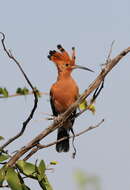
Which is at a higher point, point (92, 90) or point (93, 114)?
point (92, 90)

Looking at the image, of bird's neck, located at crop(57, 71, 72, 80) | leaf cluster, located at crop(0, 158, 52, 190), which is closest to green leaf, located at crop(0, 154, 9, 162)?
leaf cluster, located at crop(0, 158, 52, 190)

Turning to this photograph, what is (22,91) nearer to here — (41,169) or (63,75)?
(41,169)

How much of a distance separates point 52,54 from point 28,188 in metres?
3.52

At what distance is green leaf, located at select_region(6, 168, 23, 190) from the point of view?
1.58 meters

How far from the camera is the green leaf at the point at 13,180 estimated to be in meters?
1.58

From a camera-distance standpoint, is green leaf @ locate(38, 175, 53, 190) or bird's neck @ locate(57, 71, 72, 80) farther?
bird's neck @ locate(57, 71, 72, 80)

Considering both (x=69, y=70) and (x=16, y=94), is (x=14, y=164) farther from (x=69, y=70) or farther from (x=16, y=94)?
(x=69, y=70)

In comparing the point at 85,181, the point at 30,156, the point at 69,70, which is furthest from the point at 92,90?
the point at 69,70

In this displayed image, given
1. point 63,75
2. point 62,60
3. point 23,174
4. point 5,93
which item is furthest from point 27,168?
point 63,75

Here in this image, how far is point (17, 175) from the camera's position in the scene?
5.45 feet

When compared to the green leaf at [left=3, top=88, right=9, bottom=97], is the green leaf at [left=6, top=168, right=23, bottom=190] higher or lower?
lower

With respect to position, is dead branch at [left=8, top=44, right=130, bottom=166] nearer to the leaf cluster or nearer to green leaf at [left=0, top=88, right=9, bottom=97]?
the leaf cluster

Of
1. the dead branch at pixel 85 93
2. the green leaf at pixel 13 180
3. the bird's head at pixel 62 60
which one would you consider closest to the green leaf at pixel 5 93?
the dead branch at pixel 85 93

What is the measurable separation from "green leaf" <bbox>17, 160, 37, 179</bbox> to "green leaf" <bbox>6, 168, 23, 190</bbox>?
6 cm
